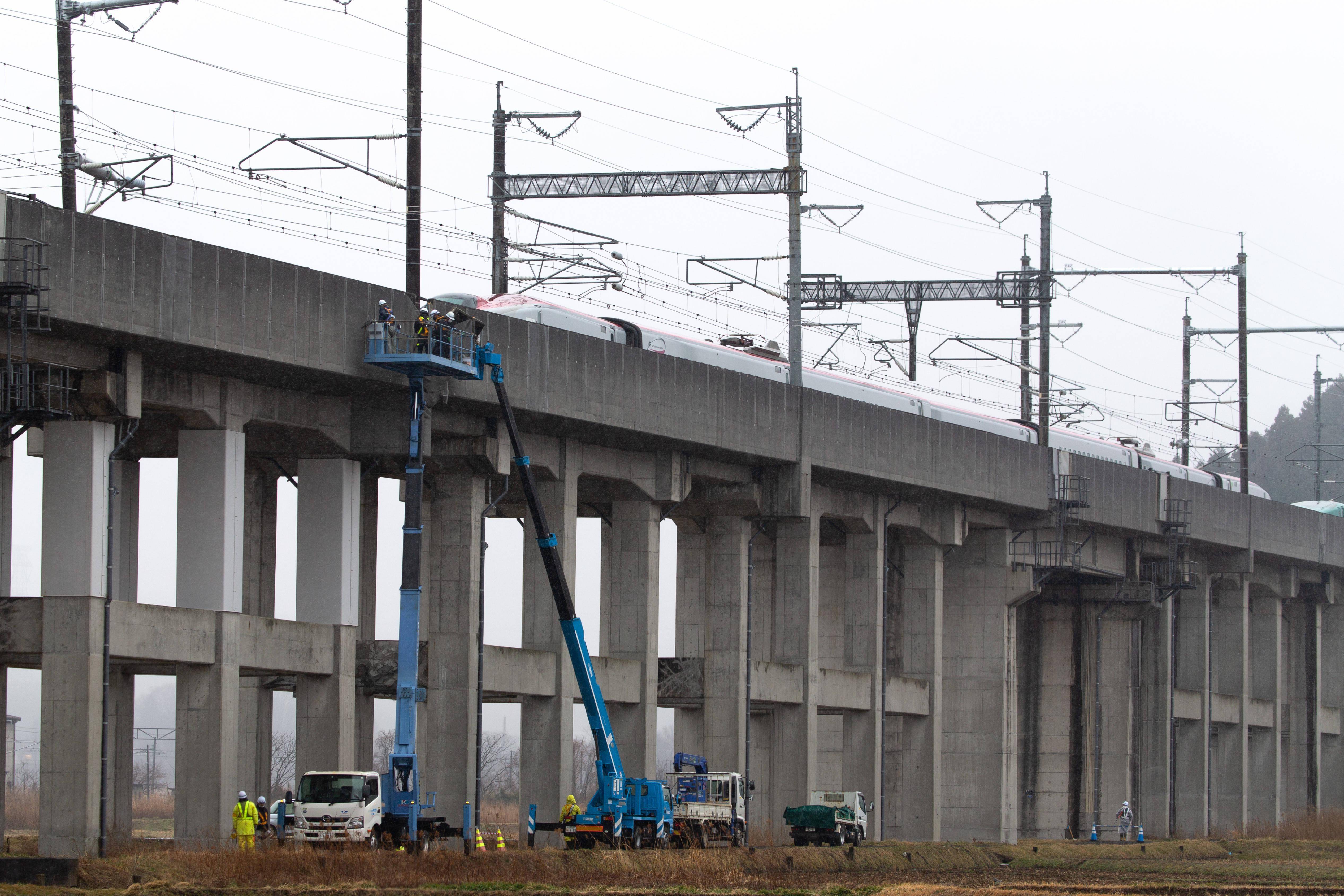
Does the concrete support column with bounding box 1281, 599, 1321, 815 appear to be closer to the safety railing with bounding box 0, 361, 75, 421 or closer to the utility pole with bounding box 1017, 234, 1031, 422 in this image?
the utility pole with bounding box 1017, 234, 1031, 422

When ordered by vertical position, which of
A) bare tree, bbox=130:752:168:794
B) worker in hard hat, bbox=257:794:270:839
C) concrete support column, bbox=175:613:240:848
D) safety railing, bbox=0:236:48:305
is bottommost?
bare tree, bbox=130:752:168:794

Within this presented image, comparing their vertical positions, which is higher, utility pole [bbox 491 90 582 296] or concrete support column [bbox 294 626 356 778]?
utility pole [bbox 491 90 582 296]

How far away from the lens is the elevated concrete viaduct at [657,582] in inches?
1332

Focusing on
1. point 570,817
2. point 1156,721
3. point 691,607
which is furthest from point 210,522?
point 1156,721

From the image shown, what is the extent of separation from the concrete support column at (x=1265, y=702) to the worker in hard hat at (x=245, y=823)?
5273cm

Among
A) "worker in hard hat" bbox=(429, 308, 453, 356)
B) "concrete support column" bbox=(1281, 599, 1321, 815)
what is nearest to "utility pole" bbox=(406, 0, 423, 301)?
"worker in hard hat" bbox=(429, 308, 453, 356)

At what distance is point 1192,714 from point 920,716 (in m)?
18.7

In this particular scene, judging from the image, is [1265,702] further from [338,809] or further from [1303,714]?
[338,809]

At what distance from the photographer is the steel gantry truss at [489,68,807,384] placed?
47.9 metres

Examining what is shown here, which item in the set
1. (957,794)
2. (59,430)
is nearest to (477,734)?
(59,430)

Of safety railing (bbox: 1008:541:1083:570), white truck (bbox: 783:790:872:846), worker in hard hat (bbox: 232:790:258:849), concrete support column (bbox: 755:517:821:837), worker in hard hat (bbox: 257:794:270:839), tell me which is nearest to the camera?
worker in hard hat (bbox: 232:790:258:849)

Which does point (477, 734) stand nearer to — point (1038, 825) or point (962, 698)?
point (962, 698)

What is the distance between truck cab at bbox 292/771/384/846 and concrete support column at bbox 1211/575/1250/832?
156 feet

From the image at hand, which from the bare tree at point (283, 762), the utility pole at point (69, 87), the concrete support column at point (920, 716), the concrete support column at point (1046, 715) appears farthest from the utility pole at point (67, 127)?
the bare tree at point (283, 762)
